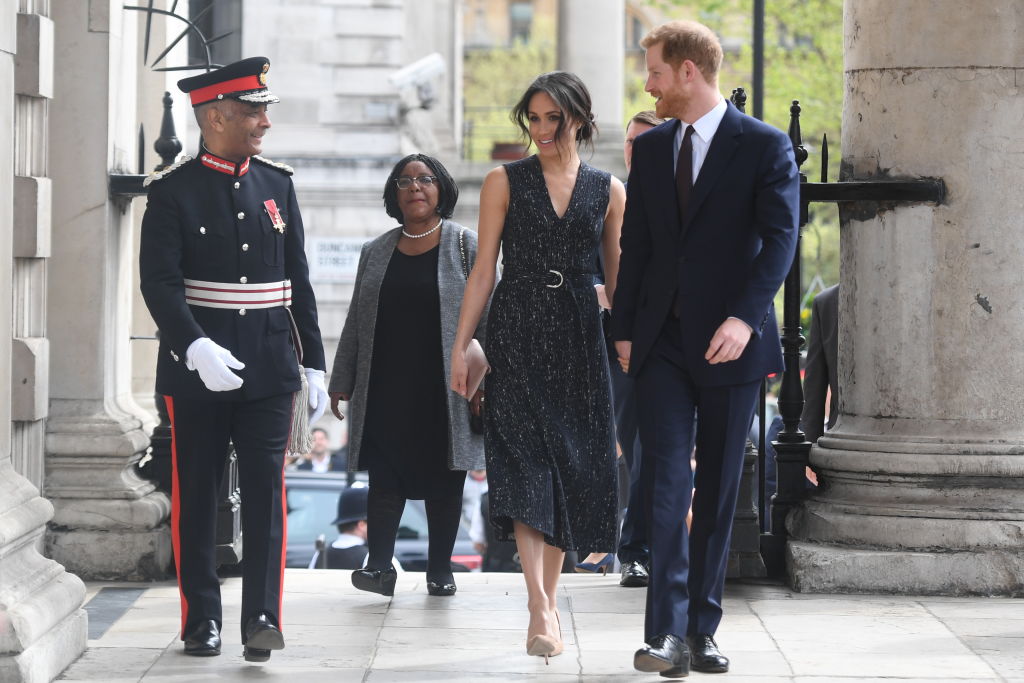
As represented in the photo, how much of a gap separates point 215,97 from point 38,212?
4.72 feet

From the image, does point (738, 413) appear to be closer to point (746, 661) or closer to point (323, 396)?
point (746, 661)

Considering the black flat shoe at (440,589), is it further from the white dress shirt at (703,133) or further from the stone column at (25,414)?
the white dress shirt at (703,133)

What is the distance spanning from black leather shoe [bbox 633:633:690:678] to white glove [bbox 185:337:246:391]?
1.60 metres

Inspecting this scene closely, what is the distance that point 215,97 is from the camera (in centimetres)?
584

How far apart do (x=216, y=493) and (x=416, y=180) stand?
183 centimetres

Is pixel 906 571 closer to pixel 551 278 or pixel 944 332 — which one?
pixel 944 332

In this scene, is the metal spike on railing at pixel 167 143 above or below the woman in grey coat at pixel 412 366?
above

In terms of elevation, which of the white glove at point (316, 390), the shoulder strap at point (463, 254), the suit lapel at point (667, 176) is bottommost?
the white glove at point (316, 390)

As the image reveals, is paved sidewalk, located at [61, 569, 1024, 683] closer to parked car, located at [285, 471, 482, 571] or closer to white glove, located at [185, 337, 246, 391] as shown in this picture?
white glove, located at [185, 337, 246, 391]

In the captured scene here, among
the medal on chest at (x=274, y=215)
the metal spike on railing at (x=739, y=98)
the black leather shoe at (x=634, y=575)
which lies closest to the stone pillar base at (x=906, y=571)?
the black leather shoe at (x=634, y=575)

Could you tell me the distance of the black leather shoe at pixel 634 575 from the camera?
291 inches

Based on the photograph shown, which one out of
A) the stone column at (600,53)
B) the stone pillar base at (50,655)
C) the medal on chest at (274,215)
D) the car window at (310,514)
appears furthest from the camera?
the stone column at (600,53)

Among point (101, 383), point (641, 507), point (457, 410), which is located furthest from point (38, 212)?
point (641, 507)

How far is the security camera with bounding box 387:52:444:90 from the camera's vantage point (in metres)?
24.9
